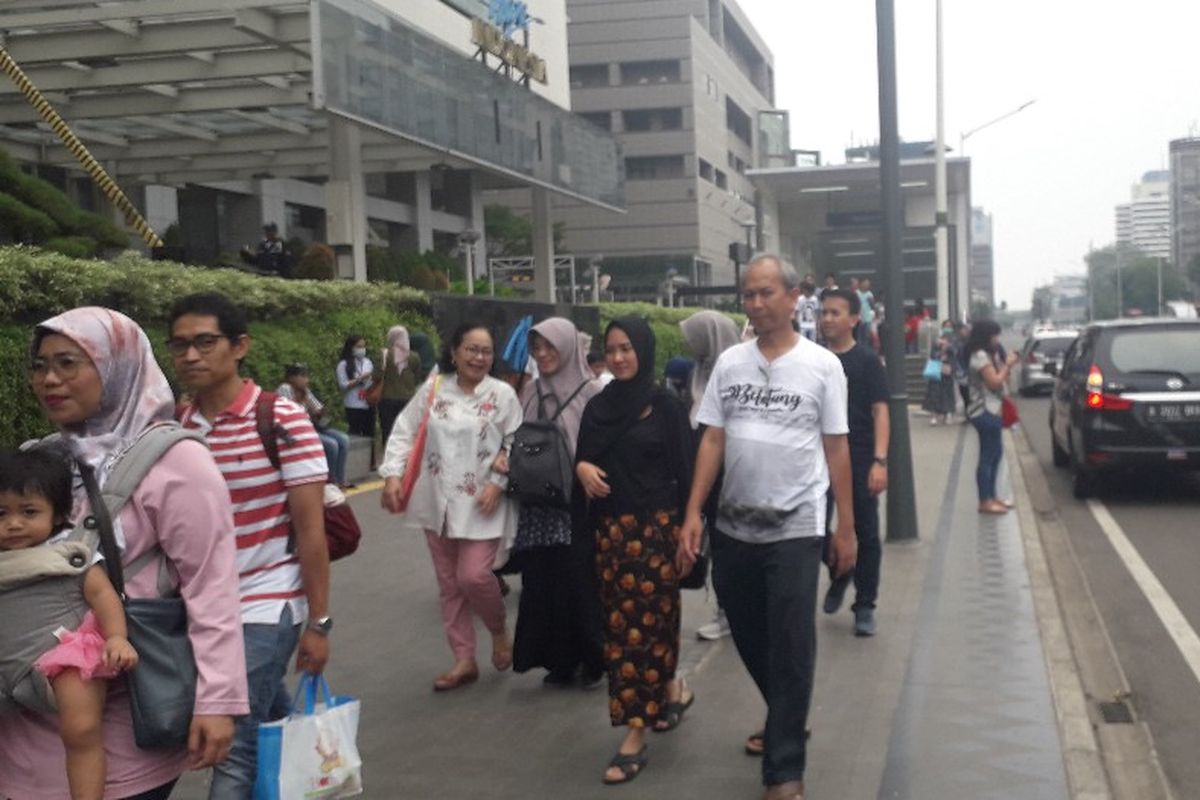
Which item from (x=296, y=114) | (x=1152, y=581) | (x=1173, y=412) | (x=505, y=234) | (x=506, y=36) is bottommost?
(x=1152, y=581)

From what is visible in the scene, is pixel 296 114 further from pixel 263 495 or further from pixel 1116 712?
pixel 263 495

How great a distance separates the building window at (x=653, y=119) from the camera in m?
75.5

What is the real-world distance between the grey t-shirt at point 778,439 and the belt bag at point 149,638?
2481 mm

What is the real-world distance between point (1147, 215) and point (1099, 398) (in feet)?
566

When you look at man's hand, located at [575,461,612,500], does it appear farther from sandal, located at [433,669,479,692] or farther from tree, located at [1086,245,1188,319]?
tree, located at [1086,245,1188,319]

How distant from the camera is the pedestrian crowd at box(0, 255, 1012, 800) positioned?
302cm

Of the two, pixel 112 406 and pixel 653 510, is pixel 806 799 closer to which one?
pixel 653 510

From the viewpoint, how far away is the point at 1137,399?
1312 centimetres

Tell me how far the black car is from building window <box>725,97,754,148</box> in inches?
2814

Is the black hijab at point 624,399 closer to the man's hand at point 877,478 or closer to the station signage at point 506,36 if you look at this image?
the man's hand at point 877,478

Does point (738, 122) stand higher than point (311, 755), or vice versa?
point (738, 122)

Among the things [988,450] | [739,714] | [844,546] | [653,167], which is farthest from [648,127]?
[844,546]

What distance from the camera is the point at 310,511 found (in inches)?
148

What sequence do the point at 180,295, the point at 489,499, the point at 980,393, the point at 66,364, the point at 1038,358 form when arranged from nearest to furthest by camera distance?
the point at 66,364, the point at 489,499, the point at 980,393, the point at 180,295, the point at 1038,358
